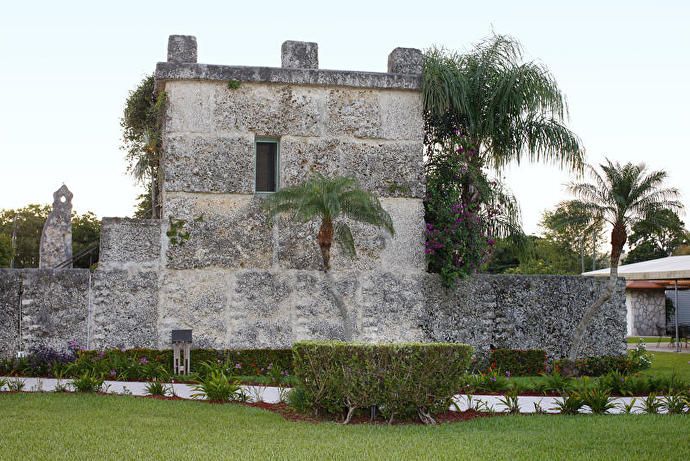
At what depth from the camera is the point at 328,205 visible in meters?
14.4

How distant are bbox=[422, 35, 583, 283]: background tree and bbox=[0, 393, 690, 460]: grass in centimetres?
682

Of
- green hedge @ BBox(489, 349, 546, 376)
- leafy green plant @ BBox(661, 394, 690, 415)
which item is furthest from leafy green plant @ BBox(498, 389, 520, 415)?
green hedge @ BBox(489, 349, 546, 376)

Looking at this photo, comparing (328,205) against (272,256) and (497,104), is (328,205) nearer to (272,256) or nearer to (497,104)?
(272,256)

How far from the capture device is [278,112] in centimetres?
1661

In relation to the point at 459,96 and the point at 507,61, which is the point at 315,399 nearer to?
the point at 459,96

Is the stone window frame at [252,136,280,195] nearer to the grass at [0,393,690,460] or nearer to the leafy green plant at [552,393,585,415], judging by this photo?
the grass at [0,393,690,460]

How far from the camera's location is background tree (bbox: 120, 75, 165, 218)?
1767 centimetres

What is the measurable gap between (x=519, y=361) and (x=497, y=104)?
5374mm

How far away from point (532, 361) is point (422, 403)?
23.1 ft

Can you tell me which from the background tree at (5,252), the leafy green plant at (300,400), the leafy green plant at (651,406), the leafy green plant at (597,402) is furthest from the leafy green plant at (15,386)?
the background tree at (5,252)

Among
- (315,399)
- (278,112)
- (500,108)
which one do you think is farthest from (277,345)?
(500,108)

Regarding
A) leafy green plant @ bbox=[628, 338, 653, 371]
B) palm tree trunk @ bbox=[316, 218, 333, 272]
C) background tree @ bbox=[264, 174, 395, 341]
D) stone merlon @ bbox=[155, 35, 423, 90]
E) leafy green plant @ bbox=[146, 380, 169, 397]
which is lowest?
leafy green plant @ bbox=[146, 380, 169, 397]

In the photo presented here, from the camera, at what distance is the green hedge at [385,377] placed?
10.3 metres

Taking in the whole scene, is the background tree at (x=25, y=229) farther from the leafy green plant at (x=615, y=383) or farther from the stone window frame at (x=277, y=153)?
the leafy green plant at (x=615, y=383)
